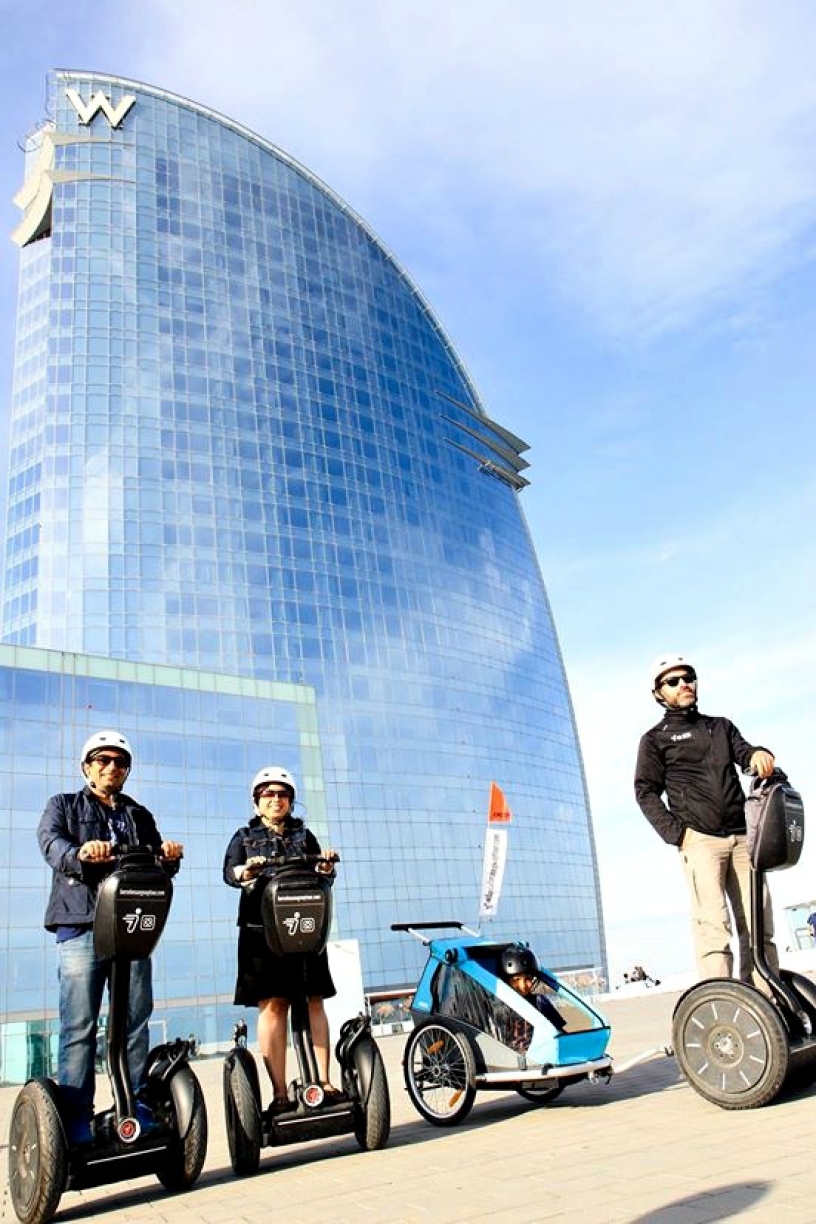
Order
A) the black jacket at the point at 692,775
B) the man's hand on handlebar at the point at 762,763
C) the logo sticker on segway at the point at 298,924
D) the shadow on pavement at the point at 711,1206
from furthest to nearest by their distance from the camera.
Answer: the black jacket at the point at 692,775 < the man's hand on handlebar at the point at 762,763 < the logo sticker on segway at the point at 298,924 < the shadow on pavement at the point at 711,1206

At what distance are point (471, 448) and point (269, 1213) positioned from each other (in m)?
82.9

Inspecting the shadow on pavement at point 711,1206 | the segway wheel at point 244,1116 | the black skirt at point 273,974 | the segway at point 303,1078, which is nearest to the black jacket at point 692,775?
the segway at point 303,1078

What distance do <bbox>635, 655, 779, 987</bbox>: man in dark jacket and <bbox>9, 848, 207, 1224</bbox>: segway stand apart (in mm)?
2855

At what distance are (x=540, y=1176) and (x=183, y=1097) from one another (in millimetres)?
1677

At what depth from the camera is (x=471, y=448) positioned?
84.8m

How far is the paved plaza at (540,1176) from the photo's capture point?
3256mm

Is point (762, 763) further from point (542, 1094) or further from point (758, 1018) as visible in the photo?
point (542, 1094)

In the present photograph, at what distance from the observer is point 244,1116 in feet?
15.7

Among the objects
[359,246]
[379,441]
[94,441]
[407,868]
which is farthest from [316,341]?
[407,868]

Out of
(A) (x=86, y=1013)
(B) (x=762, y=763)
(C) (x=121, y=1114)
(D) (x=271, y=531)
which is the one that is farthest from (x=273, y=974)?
(D) (x=271, y=531)

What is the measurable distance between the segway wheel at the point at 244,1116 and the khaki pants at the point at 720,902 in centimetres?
252

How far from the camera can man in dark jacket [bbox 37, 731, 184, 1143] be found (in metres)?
4.51

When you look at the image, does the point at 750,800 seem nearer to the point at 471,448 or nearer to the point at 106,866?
the point at 106,866

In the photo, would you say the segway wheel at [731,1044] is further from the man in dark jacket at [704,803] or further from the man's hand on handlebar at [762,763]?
the man's hand on handlebar at [762,763]
